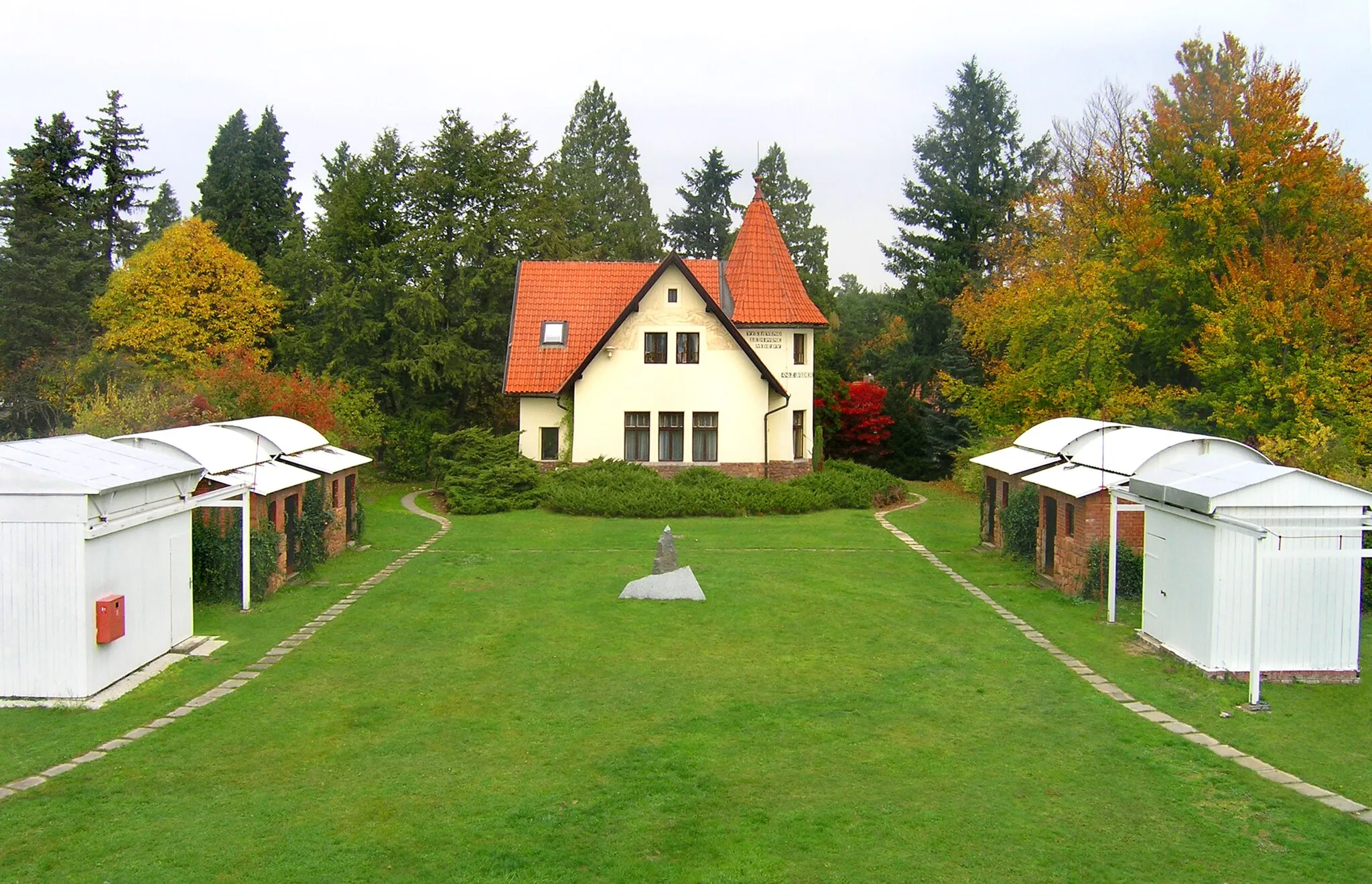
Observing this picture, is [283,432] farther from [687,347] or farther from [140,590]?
[687,347]

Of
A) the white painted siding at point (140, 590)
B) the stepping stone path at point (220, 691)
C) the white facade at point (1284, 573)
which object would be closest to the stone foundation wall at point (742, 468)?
the stepping stone path at point (220, 691)

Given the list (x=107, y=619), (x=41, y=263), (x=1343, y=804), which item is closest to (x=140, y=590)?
(x=107, y=619)

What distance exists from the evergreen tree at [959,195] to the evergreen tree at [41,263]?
108ft

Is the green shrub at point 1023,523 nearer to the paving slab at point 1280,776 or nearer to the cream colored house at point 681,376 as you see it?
the paving slab at point 1280,776

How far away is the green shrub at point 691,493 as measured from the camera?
2784cm

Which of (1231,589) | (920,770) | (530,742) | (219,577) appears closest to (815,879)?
(920,770)

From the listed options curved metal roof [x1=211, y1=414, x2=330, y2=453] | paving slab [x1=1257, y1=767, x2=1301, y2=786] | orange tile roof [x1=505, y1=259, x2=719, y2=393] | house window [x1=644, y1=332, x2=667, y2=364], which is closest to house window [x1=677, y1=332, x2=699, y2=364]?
house window [x1=644, y1=332, x2=667, y2=364]

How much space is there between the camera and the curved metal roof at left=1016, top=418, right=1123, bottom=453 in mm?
19750

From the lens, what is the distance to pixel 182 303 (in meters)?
37.0

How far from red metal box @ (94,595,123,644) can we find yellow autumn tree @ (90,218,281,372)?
2599 centimetres

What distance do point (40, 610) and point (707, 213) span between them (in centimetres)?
4891

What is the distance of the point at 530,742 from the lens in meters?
10.0

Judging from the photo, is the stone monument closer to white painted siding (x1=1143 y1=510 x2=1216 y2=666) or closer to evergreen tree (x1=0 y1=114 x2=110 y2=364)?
white painted siding (x1=1143 y1=510 x2=1216 y2=666)

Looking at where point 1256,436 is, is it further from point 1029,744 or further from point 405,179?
point 405,179
